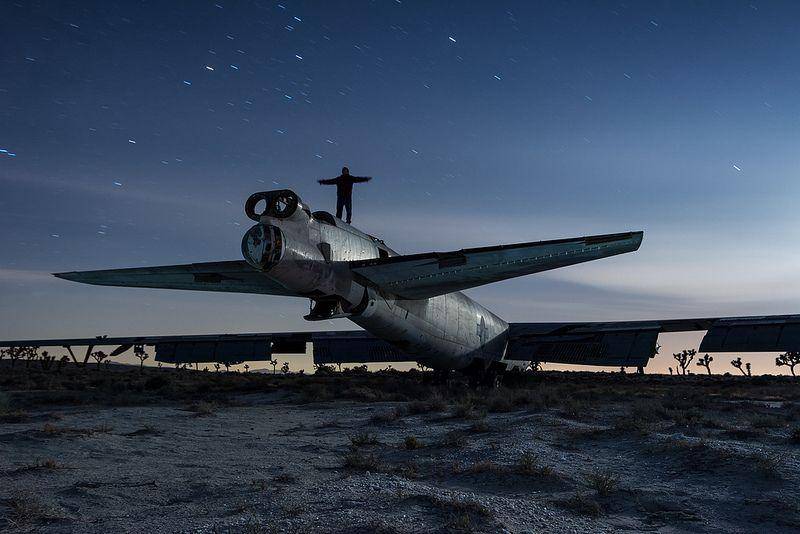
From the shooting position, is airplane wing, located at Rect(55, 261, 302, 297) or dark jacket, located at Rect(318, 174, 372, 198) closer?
airplane wing, located at Rect(55, 261, 302, 297)

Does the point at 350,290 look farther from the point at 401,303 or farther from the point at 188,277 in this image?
the point at 188,277

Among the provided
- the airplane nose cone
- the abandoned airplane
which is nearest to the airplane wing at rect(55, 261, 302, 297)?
the abandoned airplane

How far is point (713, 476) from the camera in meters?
8.94

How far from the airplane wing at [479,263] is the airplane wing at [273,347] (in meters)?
10.2

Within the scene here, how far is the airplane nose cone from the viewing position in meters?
11.8

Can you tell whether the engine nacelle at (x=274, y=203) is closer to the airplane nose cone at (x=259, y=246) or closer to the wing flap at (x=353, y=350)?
the airplane nose cone at (x=259, y=246)

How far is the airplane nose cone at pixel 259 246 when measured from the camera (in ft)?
38.6

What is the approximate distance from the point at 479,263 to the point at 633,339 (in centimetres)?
1190

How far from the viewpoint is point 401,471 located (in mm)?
8922

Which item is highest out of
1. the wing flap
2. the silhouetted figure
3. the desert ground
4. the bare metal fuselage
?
the silhouetted figure

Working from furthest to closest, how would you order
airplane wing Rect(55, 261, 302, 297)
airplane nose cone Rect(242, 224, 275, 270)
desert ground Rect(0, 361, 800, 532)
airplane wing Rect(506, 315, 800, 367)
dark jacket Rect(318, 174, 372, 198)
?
airplane wing Rect(506, 315, 800, 367) → dark jacket Rect(318, 174, 372, 198) → airplane wing Rect(55, 261, 302, 297) → airplane nose cone Rect(242, 224, 275, 270) → desert ground Rect(0, 361, 800, 532)

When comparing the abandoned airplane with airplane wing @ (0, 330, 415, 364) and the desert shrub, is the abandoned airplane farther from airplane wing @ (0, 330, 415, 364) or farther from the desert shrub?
the desert shrub

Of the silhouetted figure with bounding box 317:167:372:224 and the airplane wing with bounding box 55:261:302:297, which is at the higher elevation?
the silhouetted figure with bounding box 317:167:372:224

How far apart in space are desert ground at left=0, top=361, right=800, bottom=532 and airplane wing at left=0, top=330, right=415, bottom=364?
8483 mm
